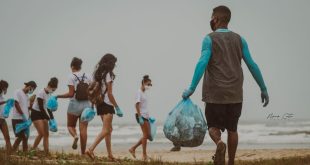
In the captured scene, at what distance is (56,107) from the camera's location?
11039 millimetres

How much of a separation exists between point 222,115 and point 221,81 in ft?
1.35

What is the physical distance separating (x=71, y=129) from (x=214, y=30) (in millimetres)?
4623

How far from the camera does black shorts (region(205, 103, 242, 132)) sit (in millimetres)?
6453

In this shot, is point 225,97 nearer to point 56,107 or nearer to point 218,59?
point 218,59

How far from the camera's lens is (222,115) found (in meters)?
6.46

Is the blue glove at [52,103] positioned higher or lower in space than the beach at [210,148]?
higher

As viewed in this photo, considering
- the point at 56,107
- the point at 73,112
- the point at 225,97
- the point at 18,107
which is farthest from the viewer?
the point at 18,107

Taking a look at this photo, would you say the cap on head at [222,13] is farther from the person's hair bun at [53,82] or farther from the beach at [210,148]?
the person's hair bun at [53,82]

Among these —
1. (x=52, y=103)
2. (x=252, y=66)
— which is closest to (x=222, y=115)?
(x=252, y=66)

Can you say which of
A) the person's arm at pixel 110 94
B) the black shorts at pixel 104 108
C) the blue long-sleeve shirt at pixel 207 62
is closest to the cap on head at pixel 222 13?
the blue long-sleeve shirt at pixel 207 62

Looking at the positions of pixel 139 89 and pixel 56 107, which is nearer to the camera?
pixel 56 107

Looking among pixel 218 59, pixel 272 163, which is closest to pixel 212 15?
pixel 218 59

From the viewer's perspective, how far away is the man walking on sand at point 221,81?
6.46 meters

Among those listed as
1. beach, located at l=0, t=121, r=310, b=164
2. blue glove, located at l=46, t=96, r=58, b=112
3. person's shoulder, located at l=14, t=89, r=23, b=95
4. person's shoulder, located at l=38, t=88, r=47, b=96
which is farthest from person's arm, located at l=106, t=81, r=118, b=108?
person's shoulder, located at l=14, t=89, r=23, b=95
